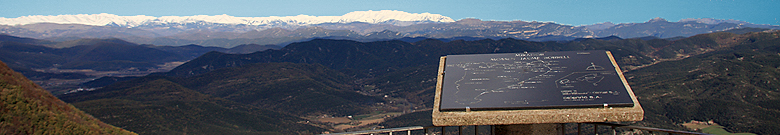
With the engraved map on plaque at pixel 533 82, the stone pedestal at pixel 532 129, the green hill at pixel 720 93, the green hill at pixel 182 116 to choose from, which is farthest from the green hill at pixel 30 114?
the green hill at pixel 720 93

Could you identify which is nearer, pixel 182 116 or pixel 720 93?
pixel 182 116

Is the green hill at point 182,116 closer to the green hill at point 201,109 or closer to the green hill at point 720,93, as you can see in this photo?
the green hill at point 201,109

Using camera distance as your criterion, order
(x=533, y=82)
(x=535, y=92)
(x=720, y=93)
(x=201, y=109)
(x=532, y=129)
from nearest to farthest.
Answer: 1. (x=535, y=92)
2. (x=532, y=129)
3. (x=533, y=82)
4. (x=720, y=93)
5. (x=201, y=109)

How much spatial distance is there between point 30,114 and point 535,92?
3874 centimetres

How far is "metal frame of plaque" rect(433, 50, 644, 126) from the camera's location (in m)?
10.4

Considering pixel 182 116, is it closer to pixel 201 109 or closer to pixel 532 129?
pixel 201 109

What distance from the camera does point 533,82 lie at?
1158 cm

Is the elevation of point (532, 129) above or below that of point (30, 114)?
above

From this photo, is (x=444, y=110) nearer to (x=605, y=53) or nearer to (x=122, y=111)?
(x=605, y=53)

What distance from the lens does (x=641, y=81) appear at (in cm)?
15288

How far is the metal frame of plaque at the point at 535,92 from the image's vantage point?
10398 millimetres

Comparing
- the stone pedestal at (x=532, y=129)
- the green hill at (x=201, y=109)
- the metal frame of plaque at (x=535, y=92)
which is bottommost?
the green hill at (x=201, y=109)

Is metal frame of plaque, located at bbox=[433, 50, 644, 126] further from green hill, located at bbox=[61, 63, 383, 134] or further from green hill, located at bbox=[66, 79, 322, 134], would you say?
green hill, located at bbox=[61, 63, 383, 134]

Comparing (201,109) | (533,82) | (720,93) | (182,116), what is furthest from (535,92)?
(720,93)
